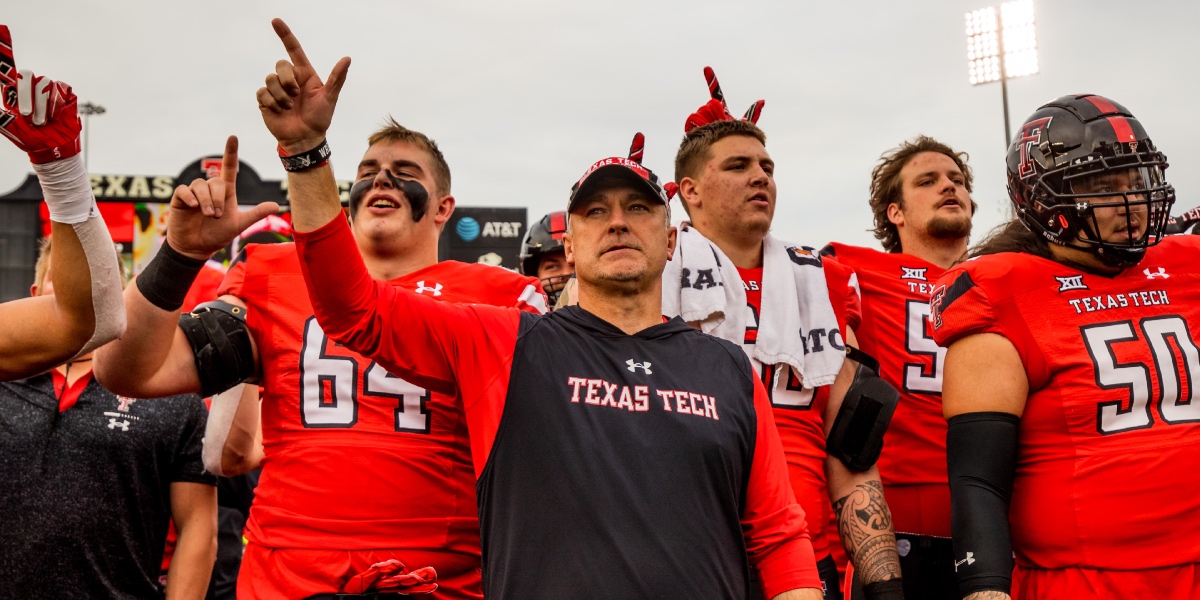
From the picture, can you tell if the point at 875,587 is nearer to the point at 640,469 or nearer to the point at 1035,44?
the point at 640,469

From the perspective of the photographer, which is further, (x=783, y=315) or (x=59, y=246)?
(x=783, y=315)

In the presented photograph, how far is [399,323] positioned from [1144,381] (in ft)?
7.52

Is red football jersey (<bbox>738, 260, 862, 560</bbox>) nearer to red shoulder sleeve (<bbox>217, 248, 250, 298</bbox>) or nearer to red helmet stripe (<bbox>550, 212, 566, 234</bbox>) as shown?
red shoulder sleeve (<bbox>217, 248, 250, 298</bbox>)

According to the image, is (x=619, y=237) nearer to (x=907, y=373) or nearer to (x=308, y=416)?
(x=308, y=416)

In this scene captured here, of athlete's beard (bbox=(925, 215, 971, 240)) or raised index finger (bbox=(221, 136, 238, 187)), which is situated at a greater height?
athlete's beard (bbox=(925, 215, 971, 240))

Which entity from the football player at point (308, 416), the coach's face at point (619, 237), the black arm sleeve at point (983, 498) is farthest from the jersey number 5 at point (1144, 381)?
the football player at point (308, 416)

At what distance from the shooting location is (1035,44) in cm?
2259

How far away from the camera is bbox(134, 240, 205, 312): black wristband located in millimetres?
2900

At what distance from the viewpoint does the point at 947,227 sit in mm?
5176

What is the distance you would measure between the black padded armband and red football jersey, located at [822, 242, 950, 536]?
252 centimetres

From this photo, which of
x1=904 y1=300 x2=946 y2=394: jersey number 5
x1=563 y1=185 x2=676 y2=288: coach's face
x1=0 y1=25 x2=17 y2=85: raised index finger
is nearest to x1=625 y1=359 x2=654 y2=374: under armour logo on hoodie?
x1=563 y1=185 x2=676 y2=288: coach's face

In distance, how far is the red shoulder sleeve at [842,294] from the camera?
162 inches

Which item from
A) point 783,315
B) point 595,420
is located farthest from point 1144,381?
point 595,420

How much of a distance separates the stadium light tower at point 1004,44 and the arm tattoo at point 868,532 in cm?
2064
